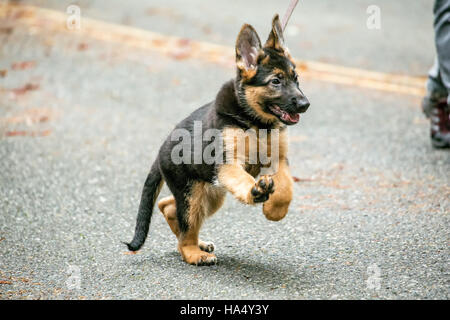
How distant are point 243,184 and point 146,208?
0.83m

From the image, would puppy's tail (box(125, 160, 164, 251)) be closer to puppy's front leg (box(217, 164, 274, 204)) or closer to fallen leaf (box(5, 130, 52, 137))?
puppy's front leg (box(217, 164, 274, 204))

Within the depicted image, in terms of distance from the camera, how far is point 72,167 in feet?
20.1

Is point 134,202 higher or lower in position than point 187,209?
lower

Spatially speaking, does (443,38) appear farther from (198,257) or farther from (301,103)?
(198,257)

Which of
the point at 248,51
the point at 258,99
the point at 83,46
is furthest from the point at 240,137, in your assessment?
the point at 83,46

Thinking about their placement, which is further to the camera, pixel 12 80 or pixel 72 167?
pixel 12 80

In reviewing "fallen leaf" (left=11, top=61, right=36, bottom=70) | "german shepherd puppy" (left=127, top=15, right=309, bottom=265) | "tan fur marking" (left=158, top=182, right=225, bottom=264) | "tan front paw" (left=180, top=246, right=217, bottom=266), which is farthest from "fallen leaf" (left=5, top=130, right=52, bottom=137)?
"tan front paw" (left=180, top=246, right=217, bottom=266)

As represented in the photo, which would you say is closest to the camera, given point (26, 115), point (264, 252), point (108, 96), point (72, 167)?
point (264, 252)

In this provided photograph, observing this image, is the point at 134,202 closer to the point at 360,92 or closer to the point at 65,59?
the point at 360,92

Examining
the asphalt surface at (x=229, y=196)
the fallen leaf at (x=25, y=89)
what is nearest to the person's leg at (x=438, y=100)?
the asphalt surface at (x=229, y=196)

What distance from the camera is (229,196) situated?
5.55m
